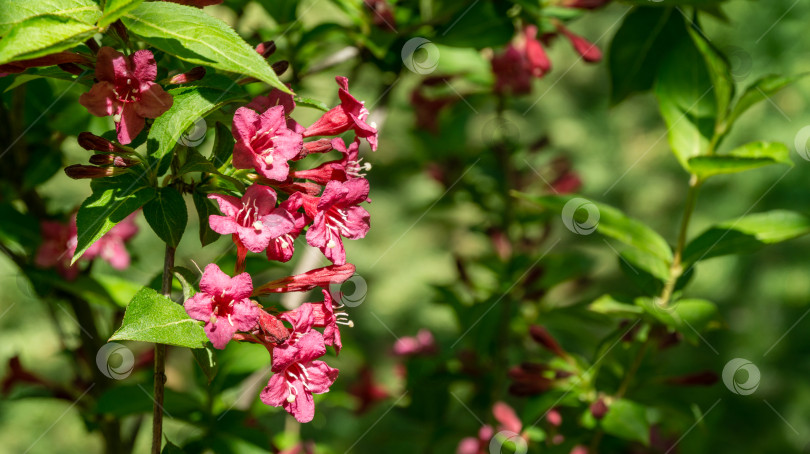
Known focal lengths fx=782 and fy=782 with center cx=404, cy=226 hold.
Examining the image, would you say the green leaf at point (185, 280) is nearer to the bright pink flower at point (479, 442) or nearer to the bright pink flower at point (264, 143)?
the bright pink flower at point (264, 143)

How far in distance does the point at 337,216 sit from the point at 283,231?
93mm

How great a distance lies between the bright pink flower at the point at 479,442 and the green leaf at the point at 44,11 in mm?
1070

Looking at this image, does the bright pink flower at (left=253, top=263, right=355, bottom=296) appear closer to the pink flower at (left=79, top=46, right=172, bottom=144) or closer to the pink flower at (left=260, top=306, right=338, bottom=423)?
the pink flower at (left=260, top=306, right=338, bottom=423)

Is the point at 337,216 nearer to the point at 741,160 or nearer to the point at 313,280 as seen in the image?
the point at 313,280

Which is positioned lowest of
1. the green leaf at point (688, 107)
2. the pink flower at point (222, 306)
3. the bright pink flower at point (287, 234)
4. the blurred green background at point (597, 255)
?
the blurred green background at point (597, 255)

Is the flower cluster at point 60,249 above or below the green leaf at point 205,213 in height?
below

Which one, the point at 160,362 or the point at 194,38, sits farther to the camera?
the point at 160,362

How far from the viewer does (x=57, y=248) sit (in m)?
1.24

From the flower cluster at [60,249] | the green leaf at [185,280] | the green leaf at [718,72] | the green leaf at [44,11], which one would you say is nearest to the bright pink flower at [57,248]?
the flower cluster at [60,249]

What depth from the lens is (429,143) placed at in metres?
1.89

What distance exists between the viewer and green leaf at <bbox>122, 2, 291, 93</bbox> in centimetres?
67

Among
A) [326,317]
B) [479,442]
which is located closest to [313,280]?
[326,317]

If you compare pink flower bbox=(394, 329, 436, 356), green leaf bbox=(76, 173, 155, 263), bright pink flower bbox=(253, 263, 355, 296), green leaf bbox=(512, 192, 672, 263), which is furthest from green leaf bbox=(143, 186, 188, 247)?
pink flower bbox=(394, 329, 436, 356)

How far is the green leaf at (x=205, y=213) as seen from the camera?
0.82 metres
